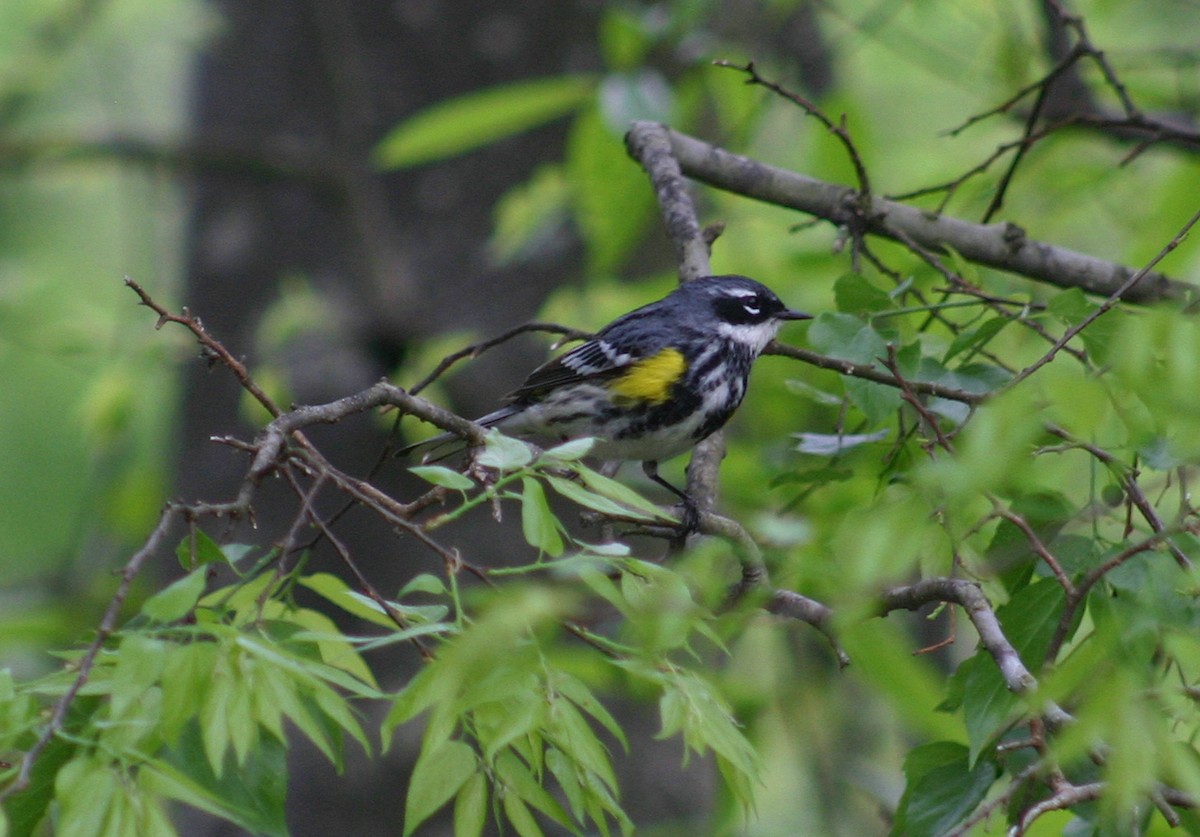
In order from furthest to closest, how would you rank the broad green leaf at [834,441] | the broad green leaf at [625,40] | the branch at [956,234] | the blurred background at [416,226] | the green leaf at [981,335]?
1. the blurred background at [416,226]
2. the broad green leaf at [625,40]
3. the branch at [956,234]
4. the broad green leaf at [834,441]
5. the green leaf at [981,335]

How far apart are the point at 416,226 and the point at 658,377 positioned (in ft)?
7.68

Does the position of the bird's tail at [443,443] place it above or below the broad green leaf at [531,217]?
below

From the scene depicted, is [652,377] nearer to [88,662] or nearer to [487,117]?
[487,117]

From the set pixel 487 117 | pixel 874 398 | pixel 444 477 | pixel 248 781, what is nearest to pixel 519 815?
pixel 248 781

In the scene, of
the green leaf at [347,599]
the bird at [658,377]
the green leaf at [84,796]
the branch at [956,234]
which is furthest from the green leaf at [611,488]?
the bird at [658,377]

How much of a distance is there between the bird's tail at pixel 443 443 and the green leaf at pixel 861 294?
2.59ft

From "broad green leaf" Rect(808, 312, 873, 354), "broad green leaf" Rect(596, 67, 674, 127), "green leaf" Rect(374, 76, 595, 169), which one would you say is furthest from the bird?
"broad green leaf" Rect(808, 312, 873, 354)

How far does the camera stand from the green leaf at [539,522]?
4.82ft

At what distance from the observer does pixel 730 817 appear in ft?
10.2

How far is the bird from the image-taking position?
3367mm

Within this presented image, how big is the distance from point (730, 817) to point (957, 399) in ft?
4.79

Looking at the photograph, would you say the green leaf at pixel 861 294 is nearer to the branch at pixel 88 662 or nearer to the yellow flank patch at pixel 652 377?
the yellow flank patch at pixel 652 377

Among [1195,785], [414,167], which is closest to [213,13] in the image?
[414,167]

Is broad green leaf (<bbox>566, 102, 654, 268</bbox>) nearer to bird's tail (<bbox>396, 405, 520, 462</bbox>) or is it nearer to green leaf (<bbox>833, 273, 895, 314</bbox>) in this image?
bird's tail (<bbox>396, 405, 520, 462</bbox>)
